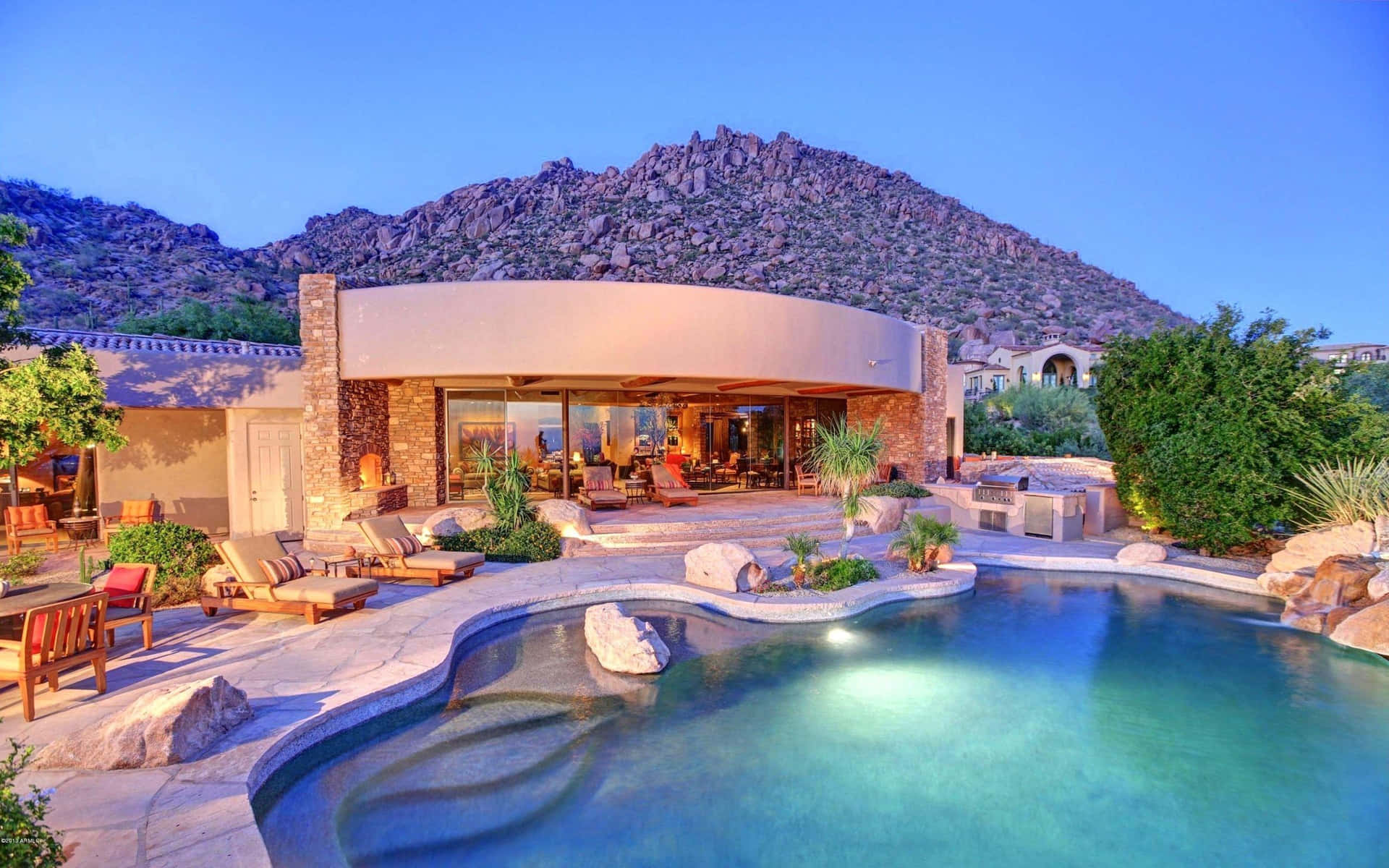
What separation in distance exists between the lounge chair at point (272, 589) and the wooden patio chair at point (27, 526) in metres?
6.15

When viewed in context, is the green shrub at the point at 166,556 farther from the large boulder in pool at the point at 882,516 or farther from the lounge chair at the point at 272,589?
the large boulder in pool at the point at 882,516

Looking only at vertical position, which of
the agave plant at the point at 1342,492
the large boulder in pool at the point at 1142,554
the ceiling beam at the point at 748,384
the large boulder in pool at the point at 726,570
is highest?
the ceiling beam at the point at 748,384

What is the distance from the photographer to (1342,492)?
A: 10195 millimetres

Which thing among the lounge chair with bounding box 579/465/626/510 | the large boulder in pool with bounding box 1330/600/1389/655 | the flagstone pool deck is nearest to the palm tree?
the flagstone pool deck

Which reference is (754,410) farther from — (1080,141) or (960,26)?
(1080,141)

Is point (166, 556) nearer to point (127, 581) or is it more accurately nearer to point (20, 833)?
point (127, 581)

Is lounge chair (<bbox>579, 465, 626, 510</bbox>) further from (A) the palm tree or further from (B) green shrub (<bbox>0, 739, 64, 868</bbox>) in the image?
(B) green shrub (<bbox>0, 739, 64, 868</bbox>)

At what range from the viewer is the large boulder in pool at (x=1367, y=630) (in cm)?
783

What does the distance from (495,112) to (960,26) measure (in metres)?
77.5

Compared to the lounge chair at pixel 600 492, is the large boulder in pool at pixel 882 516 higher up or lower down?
lower down

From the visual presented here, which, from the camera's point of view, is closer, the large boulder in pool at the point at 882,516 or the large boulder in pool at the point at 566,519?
the large boulder in pool at the point at 566,519

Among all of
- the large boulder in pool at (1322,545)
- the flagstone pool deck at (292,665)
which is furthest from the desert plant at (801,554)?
the large boulder in pool at (1322,545)

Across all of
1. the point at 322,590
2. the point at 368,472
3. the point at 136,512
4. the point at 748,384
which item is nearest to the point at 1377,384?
the point at 748,384

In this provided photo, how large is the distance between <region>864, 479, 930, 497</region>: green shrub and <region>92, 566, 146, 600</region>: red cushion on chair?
12.3 metres
